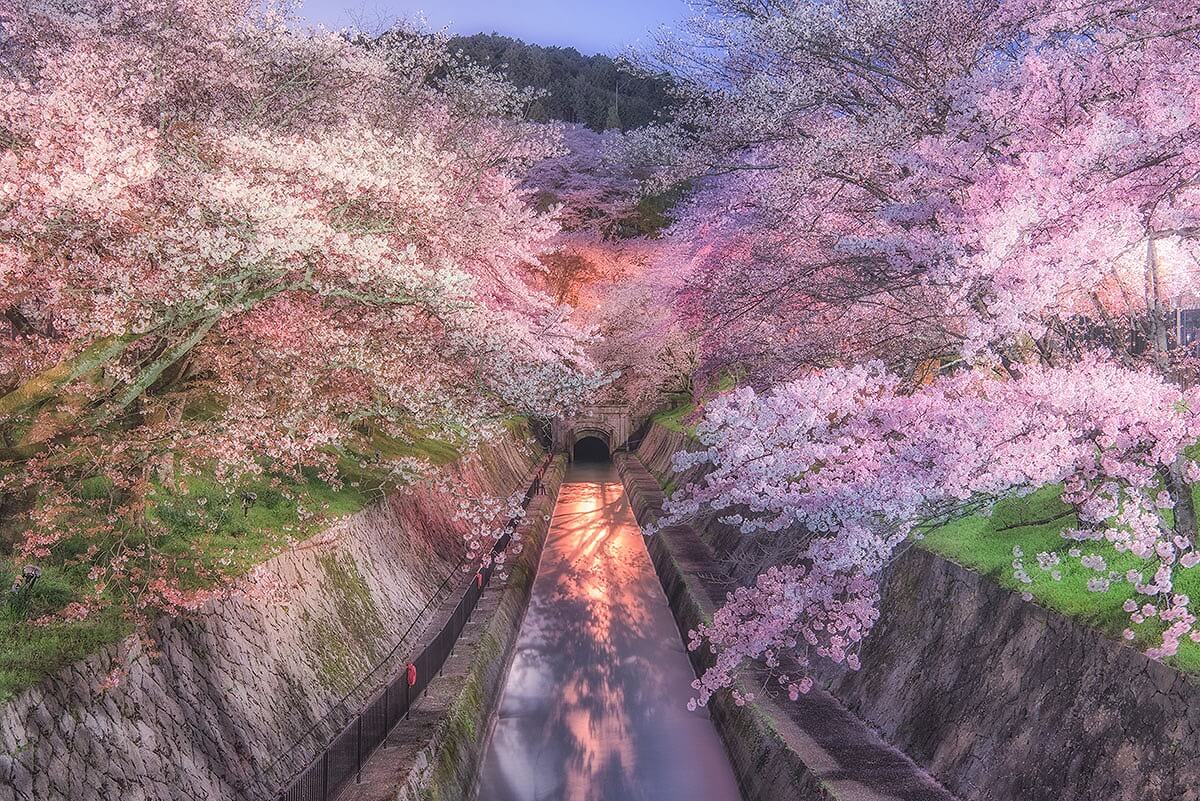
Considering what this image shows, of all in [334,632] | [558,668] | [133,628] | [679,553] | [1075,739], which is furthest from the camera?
[679,553]

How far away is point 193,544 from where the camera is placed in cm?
1105

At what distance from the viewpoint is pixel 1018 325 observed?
28.6 ft

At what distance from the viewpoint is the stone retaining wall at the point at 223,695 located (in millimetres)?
7055

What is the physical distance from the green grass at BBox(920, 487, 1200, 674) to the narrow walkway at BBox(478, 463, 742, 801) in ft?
17.1

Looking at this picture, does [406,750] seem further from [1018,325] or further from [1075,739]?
[1018,325]

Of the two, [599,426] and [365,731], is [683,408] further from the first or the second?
[365,731]

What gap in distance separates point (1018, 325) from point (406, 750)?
333 inches

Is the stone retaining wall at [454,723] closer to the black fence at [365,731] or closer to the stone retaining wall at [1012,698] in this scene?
the black fence at [365,731]

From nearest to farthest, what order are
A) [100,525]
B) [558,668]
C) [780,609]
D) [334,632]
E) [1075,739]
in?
1. [1075,739]
2. [100,525]
3. [780,609]
4. [334,632]
5. [558,668]

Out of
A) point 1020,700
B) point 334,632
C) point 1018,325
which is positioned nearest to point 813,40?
point 1018,325

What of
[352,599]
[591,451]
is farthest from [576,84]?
[352,599]

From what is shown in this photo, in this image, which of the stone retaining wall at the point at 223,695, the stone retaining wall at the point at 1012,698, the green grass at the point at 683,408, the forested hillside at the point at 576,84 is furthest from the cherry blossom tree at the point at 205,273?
the forested hillside at the point at 576,84

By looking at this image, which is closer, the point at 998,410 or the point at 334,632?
the point at 998,410

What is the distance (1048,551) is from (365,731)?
812cm
